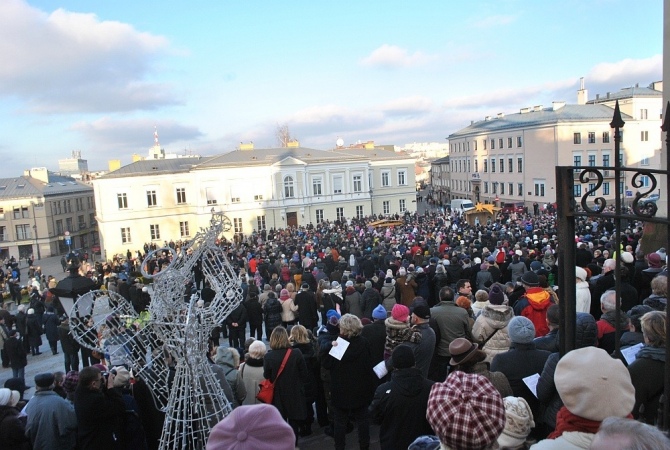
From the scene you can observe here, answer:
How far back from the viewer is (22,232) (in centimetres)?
5266

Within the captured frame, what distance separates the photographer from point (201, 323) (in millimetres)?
4891

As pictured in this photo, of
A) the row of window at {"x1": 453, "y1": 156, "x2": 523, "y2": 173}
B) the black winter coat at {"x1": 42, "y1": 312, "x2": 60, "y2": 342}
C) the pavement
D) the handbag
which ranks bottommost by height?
the pavement

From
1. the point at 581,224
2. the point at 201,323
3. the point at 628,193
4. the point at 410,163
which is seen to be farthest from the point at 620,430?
the point at 410,163

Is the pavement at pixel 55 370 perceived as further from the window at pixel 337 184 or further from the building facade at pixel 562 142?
the building facade at pixel 562 142

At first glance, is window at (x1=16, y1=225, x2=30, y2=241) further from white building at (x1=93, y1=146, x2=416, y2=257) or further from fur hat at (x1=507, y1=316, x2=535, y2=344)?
fur hat at (x1=507, y1=316, x2=535, y2=344)

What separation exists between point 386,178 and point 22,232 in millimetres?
38364

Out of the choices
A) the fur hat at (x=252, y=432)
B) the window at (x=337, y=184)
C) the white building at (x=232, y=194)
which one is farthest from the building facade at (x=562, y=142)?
the fur hat at (x=252, y=432)

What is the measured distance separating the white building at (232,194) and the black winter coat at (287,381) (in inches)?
1515

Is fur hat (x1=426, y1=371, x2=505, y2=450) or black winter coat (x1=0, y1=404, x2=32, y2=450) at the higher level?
fur hat (x1=426, y1=371, x2=505, y2=450)

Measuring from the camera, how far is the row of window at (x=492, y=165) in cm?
4993

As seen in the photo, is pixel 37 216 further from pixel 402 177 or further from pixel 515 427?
pixel 515 427

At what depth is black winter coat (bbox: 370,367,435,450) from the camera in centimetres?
422

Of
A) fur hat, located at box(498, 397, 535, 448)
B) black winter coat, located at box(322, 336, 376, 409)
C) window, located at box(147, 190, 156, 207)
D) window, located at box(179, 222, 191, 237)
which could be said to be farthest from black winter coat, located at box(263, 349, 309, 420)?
window, located at box(147, 190, 156, 207)

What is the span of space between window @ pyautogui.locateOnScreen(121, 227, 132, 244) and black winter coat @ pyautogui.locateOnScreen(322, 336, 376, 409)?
41741mm
